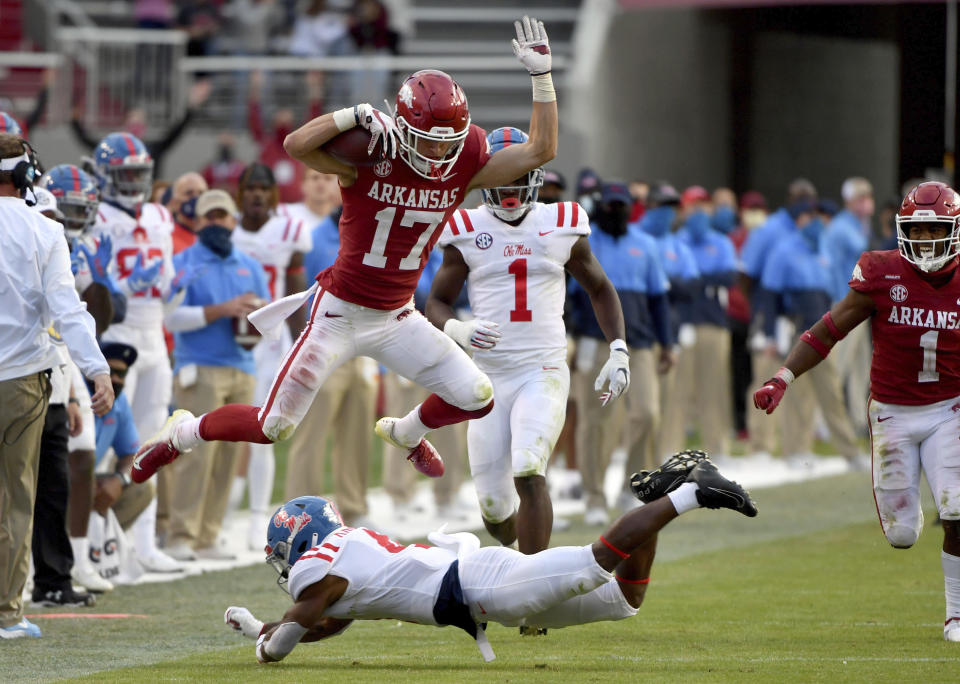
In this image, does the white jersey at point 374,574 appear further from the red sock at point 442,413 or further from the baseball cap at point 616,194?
the baseball cap at point 616,194

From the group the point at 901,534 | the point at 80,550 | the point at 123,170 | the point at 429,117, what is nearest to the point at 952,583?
the point at 901,534

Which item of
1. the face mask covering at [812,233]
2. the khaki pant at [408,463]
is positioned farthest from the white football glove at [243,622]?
the face mask covering at [812,233]

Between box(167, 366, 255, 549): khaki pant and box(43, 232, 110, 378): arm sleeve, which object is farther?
box(167, 366, 255, 549): khaki pant

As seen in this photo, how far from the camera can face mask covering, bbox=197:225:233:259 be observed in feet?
33.1

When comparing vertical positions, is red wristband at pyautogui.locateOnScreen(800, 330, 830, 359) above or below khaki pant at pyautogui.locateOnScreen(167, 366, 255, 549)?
above

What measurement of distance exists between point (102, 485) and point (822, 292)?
27.2ft

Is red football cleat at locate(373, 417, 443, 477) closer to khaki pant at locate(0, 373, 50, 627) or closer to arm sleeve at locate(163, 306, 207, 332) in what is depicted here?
khaki pant at locate(0, 373, 50, 627)

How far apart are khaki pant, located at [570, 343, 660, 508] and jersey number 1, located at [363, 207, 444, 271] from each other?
5155mm

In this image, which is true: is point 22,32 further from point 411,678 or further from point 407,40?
point 411,678

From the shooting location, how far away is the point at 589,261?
7.86 meters

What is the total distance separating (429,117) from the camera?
6566mm

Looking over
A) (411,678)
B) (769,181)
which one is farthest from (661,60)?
(411,678)

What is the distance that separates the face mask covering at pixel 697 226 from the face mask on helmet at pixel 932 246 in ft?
26.2

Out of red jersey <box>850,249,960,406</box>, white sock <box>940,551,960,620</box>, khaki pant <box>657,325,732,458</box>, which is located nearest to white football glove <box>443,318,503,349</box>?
red jersey <box>850,249,960,406</box>
